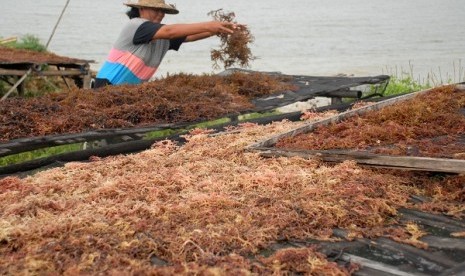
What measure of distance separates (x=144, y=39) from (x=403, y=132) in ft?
12.3

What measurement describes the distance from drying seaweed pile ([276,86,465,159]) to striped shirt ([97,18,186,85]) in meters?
3.24

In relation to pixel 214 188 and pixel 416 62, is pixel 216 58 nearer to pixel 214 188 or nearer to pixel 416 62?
pixel 214 188

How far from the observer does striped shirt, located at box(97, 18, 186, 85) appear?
7484mm

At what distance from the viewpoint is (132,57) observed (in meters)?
7.68

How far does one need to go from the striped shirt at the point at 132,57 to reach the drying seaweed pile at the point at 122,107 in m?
0.41

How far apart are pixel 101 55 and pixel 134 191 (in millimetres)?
22430

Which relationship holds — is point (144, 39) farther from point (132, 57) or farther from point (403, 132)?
point (403, 132)

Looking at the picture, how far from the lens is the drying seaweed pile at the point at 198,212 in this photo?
2.63m

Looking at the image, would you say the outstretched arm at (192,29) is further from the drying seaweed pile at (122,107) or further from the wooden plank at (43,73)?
the wooden plank at (43,73)

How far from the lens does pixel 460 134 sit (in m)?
4.63

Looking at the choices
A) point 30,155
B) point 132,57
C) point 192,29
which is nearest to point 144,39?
point 132,57

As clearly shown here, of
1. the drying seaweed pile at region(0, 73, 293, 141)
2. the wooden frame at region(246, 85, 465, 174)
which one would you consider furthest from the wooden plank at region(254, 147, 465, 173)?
the drying seaweed pile at region(0, 73, 293, 141)

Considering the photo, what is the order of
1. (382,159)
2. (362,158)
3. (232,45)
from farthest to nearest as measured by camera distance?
1. (232,45)
2. (362,158)
3. (382,159)

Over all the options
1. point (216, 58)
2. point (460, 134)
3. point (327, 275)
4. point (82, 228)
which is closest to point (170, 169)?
point (82, 228)
